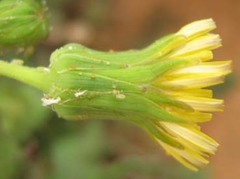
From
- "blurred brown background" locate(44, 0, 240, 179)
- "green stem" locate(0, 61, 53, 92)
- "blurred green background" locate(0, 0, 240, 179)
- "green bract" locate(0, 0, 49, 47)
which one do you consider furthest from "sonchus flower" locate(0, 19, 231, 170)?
"blurred brown background" locate(44, 0, 240, 179)

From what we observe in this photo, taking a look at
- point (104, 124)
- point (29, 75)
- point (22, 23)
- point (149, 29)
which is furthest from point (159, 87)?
point (149, 29)

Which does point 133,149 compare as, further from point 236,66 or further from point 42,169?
point 236,66

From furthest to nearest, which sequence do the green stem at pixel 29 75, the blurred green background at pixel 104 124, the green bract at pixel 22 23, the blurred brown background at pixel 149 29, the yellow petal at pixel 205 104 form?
1. the blurred brown background at pixel 149 29
2. the blurred green background at pixel 104 124
3. the green bract at pixel 22 23
4. the green stem at pixel 29 75
5. the yellow petal at pixel 205 104

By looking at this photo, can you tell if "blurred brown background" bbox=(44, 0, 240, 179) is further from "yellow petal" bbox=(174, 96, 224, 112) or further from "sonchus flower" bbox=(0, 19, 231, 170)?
"yellow petal" bbox=(174, 96, 224, 112)

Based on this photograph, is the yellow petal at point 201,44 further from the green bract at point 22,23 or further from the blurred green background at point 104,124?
the blurred green background at point 104,124

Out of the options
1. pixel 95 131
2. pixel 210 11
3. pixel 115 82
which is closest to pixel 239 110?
pixel 210 11

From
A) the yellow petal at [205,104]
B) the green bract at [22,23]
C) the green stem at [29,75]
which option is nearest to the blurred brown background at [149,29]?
the green bract at [22,23]
